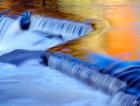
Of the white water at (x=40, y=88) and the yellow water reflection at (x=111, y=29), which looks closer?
the white water at (x=40, y=88)

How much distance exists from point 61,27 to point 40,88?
2327 millimetres

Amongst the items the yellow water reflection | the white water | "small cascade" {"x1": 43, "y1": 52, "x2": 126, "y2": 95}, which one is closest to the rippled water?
the yellow water reflection

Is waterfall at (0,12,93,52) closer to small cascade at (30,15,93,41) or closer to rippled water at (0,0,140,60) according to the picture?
small cascade at (30,15,93,41)

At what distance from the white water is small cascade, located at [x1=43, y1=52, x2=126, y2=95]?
0.07m

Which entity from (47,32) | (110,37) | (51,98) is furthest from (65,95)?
(47,32)

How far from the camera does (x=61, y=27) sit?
7.37 m

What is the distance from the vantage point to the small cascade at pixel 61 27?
22.9 feet

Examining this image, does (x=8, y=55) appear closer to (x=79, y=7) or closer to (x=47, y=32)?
(x=47, y=32)

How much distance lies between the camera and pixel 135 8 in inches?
327

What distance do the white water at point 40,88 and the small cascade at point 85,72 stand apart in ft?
0.24

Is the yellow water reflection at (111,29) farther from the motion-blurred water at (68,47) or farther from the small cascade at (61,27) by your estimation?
the small cascade at (61,27)

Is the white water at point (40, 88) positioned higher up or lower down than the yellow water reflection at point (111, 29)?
lower down

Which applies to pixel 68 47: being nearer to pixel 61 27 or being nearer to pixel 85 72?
pixel 85 72

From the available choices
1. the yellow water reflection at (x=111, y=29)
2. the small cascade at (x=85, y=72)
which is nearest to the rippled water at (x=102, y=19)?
the yellow water reflection at (x=111, y=29)
